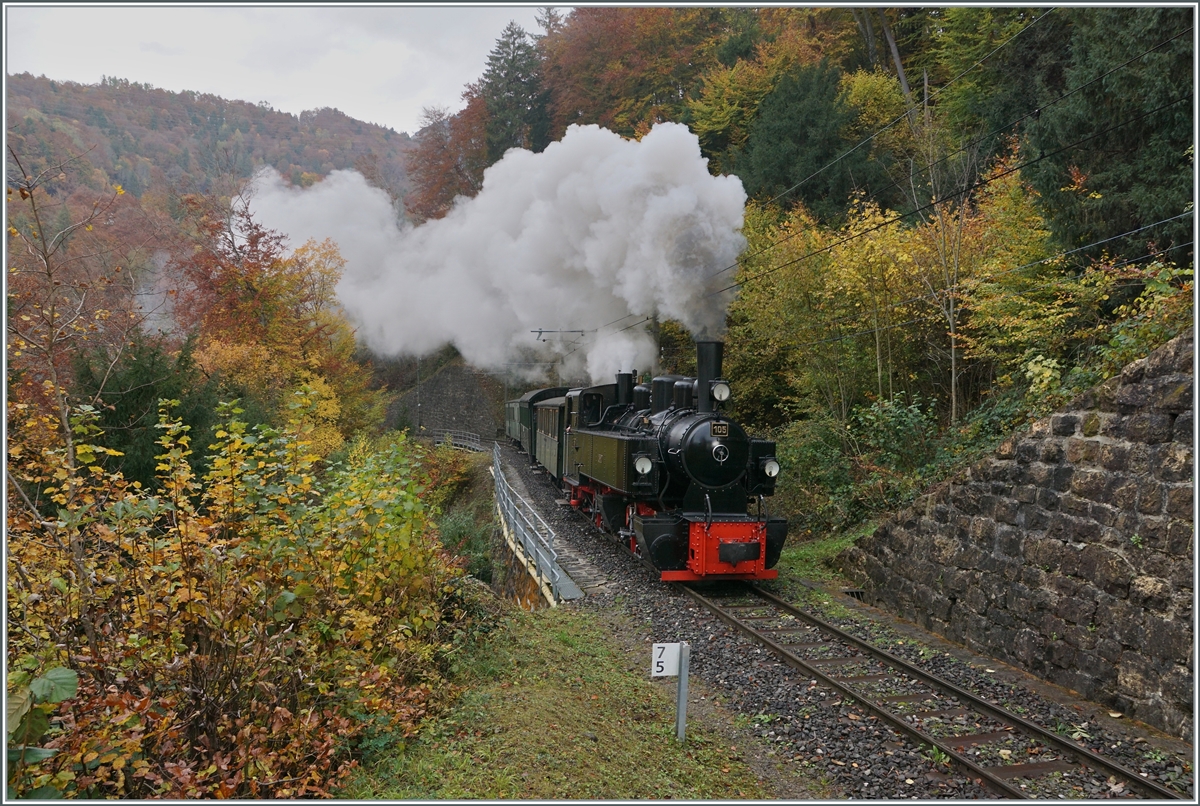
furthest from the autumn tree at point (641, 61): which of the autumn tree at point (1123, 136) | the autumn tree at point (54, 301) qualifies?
the autumn tree at point (54, 301)

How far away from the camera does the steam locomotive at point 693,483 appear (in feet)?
32.4

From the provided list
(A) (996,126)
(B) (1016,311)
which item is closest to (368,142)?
(A) (996,126)

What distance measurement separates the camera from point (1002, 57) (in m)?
21.2

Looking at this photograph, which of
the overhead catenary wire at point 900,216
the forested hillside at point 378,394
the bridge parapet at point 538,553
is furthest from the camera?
the overhead catenary wire at point 900,216

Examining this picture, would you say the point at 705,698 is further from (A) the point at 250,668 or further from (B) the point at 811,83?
(B) the point at 811,83

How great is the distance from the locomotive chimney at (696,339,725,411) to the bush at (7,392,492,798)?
5.71 metres

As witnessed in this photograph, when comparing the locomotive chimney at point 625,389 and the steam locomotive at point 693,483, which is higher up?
the locomotive chimney at point 625,389

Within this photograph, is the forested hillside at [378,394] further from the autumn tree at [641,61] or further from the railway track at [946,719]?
the railway track at [946,719]

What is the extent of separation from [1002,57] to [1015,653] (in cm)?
2010

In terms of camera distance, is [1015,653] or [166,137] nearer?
[1015,653]

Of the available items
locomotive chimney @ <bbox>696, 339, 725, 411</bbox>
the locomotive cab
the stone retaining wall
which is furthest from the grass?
the stone retaining wall

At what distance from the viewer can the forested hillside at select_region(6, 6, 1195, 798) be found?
4.48 m

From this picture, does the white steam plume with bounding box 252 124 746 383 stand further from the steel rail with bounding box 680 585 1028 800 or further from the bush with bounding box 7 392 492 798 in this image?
the bush with bounding box 7 392 492 798

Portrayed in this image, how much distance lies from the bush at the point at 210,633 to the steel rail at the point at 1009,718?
14.0 ft
